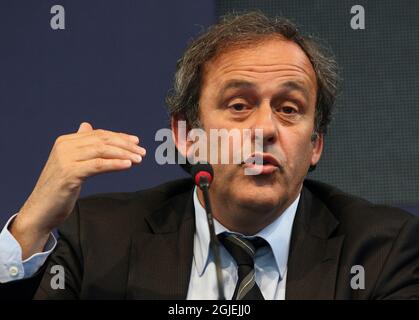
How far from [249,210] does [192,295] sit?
0.22m

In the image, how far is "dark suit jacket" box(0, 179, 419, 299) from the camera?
1.74m

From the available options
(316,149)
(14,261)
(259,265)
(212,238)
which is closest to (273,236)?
(259,265)

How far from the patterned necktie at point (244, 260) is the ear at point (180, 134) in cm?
28

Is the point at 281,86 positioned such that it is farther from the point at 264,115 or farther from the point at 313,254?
the point at 313,254

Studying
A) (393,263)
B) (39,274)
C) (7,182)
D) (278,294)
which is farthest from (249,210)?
(7,182)

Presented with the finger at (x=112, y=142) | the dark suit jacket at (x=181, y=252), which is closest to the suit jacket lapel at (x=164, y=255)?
the dark suit jacket at (x=181, y=252)

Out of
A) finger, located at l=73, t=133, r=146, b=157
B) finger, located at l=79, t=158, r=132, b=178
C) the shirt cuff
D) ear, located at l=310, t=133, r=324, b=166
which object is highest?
finger, located at l=73, t=133, r=146, b=157

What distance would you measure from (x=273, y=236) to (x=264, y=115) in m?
0.27

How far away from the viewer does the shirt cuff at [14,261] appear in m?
1.64

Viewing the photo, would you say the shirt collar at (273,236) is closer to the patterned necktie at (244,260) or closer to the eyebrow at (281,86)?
the patterned necktie at (244,260)

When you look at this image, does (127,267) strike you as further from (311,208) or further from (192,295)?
(311,208)

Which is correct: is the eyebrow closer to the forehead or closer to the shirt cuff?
the forehead

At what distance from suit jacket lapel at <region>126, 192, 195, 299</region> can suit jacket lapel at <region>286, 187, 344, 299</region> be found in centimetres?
23

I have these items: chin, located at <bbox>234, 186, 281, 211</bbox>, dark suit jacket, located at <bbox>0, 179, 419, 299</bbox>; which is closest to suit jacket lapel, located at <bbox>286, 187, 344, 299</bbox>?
dark suit jacket, located at <bbox>0, 179, 419, 299</bbox>
